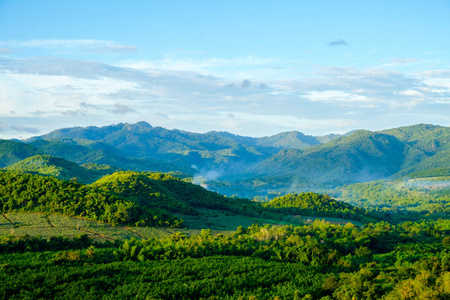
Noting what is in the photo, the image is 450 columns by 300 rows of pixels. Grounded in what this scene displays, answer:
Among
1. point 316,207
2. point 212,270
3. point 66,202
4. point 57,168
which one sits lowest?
point 316,207

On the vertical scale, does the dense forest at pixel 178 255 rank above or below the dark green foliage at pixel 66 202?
below

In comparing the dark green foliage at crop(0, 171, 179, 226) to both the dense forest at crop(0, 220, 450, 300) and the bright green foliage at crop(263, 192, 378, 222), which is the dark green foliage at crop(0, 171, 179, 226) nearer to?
the dense forest at crop(0, 220, 450, 300)

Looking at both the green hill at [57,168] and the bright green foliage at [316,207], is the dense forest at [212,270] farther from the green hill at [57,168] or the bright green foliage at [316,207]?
the green hill at [57,168]

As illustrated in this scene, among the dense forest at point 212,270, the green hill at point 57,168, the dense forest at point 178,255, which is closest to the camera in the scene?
the dense forest at point 212,270

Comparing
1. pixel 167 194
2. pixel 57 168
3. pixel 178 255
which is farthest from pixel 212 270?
pixel 57 168

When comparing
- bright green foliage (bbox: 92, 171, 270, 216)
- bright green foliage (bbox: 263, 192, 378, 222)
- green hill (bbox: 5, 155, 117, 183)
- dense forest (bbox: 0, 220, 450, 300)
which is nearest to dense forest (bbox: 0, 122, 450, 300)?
dense forest (bbox: 0, 220, 450, 300)

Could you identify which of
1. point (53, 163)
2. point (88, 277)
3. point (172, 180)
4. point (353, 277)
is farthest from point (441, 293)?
point (53, 163)

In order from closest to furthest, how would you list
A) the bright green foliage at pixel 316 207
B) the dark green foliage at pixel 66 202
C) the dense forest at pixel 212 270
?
1. the dense forest at pixel 212 270
2. the dark green foliage at pixel 66 202
3. the bright green foliage at pixel 316 207

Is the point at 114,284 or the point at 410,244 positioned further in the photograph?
the point at 410,244

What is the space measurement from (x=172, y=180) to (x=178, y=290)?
79.5 m

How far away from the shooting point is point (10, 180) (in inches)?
2694

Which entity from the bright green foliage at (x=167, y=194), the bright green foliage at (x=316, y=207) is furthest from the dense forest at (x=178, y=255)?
the bright green foliage at (x=316, y=207)

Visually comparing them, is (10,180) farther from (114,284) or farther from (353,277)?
(353,277)

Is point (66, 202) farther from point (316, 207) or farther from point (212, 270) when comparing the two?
point (316, 207)
